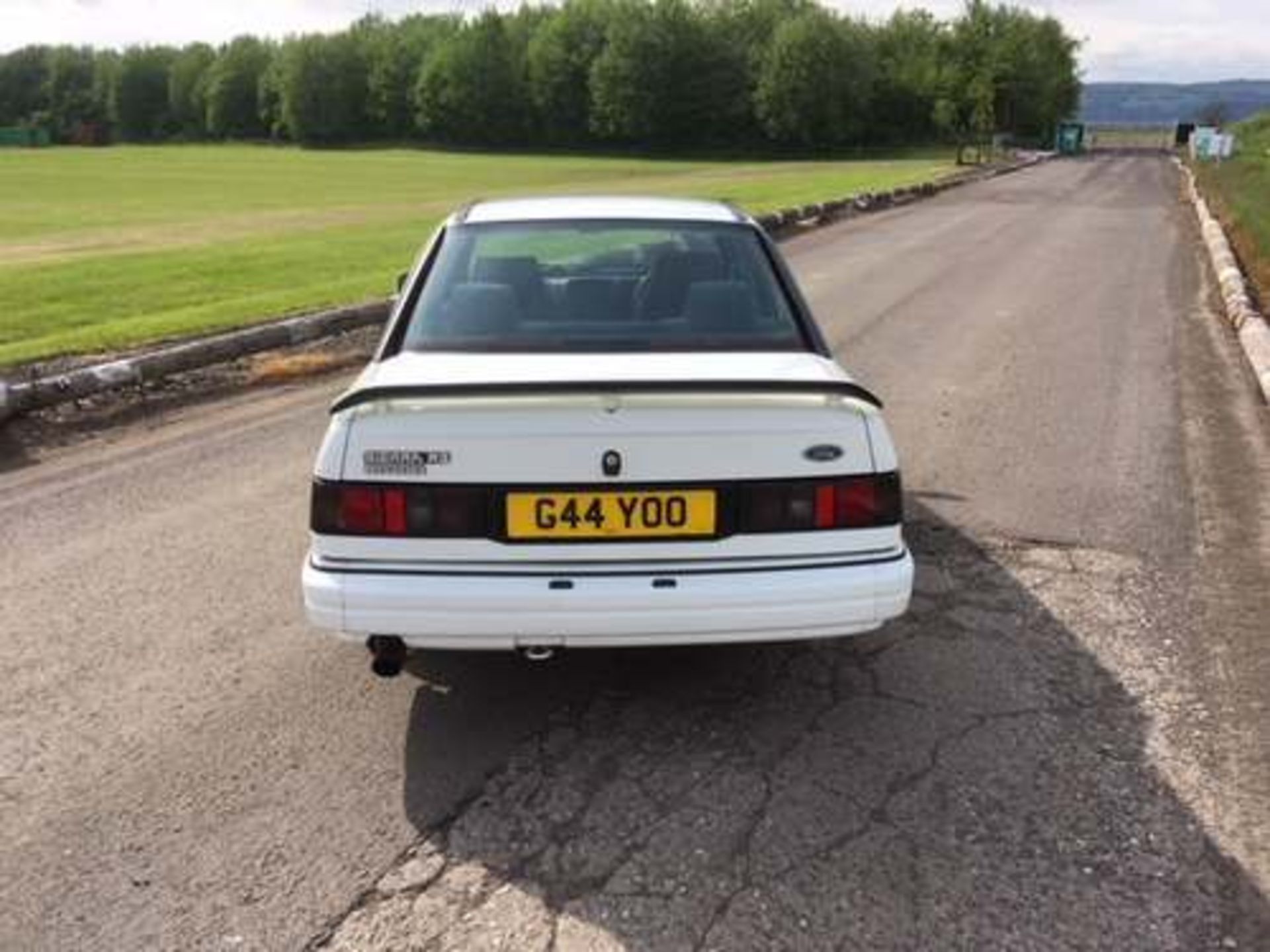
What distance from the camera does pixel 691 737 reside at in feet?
12.5

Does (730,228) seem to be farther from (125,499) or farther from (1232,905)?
(125,499)

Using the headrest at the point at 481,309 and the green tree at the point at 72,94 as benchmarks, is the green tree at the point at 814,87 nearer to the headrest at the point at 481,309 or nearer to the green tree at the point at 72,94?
the green tree at the point at 72,94

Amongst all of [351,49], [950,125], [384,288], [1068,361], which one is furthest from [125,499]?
[351,49]

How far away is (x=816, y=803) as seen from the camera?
342 cm

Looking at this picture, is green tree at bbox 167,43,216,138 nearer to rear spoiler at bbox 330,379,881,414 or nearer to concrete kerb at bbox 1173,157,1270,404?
concrete kerb at bbox 1173,157,1270,404

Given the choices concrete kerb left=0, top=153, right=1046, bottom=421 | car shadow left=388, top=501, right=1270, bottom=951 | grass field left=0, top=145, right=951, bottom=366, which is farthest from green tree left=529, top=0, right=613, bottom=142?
car shadow left=388, top=501, right=1270, bottom=951

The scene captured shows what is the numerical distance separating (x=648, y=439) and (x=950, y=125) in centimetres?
9801

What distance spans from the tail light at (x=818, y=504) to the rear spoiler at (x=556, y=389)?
27cm

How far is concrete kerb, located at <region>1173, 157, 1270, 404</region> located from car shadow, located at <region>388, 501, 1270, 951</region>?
6102mm

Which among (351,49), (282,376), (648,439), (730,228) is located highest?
(351,49)

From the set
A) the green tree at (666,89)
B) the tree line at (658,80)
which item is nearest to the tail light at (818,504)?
the tree line at (658,80)

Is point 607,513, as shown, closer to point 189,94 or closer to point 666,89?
point 666,89

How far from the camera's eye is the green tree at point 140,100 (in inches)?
5812

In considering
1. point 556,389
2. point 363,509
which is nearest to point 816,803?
point 556,389
